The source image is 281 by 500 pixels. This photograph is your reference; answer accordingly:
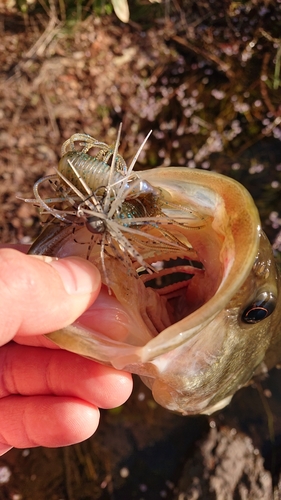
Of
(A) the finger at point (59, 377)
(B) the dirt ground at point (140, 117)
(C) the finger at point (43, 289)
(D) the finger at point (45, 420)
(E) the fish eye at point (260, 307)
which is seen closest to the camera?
(C) the finger at point (43, 289)

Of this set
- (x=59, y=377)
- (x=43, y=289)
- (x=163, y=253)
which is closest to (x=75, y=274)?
(x=43, y=289)

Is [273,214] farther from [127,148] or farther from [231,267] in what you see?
[231,267]

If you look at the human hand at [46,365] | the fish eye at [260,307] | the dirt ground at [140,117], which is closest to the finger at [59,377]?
the human hand at [46,365]

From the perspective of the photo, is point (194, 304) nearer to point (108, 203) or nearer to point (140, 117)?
point (108, 203)

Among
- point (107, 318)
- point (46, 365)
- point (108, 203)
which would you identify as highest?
point (108, 203)

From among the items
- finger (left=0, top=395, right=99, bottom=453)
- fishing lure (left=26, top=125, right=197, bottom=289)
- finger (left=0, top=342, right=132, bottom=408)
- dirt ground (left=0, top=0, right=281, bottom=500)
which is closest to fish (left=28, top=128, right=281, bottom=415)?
fishing lure (left=26, top=125, right=197, bottom=289)

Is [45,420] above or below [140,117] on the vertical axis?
below

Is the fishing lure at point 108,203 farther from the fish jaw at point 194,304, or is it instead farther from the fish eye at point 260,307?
the fish eye at point 260,307

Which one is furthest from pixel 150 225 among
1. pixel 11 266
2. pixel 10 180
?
pixel 10 180
